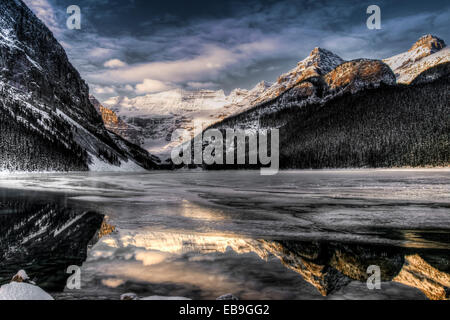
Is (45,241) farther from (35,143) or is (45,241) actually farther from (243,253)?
(35,143)

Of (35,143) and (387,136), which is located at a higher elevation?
(387,136)

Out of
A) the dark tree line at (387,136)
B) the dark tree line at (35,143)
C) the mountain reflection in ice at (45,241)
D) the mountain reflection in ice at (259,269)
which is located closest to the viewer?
the mountain reflection in ice at (259,269)

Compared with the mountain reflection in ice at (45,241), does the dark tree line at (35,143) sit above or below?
above

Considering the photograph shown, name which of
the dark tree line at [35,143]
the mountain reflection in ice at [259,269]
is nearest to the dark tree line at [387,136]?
the dark tree line at [35,143]

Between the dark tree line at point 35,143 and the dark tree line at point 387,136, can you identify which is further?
the dark tree line at point 35,143

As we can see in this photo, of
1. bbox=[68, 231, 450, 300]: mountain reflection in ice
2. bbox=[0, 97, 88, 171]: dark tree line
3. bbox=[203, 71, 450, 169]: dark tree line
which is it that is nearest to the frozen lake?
bbox=[68, 231, 450, 300]: mountain reflection in ice

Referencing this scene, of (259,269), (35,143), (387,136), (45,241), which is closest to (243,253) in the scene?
(259,269)

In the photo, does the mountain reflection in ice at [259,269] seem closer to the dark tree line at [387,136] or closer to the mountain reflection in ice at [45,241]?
the mountain reflection in ice at [45,241]

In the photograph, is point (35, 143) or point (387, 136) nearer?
point (387, 136)
